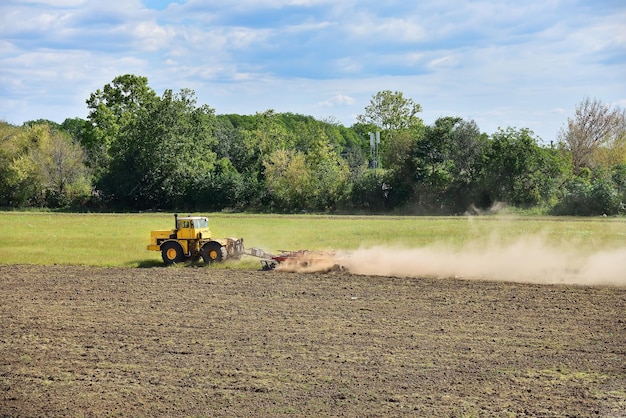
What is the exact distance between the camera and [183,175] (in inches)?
3155

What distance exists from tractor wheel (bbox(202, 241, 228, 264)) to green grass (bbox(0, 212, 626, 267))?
3.84ft

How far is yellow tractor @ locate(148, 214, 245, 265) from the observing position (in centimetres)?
2994

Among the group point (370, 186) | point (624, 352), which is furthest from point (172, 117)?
point (624, 352)

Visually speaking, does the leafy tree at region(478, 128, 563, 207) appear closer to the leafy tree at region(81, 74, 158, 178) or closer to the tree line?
the tree line

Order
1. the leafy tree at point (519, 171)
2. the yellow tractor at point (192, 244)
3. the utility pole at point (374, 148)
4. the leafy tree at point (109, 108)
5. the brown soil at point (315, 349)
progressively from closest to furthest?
1. the brown soil at point (315, 349)
2. the yellow tractor at point (192, 244)
3. the leafy tree at point (519, 171)
4. the utility pole at point (374, 148)
5. the leafy tree at point (109, 108)

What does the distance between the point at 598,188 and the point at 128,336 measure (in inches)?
2104

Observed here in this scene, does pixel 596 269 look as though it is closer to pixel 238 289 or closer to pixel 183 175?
pixel 238 289

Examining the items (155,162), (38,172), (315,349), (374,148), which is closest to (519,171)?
(374,148)

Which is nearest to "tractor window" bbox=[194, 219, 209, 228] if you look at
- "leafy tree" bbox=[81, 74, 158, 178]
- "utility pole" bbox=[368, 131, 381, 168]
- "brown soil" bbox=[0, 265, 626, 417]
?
"brown soil" bbox=[0, 265, 626, 417]

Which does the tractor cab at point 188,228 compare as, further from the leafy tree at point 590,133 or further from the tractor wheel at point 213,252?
the leafy tree at point 590,133

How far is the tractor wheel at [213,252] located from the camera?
2989 cm

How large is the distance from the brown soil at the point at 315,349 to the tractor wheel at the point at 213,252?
4.49 meters

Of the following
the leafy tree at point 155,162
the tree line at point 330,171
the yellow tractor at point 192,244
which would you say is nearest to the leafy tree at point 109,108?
the tree line at point 330,171

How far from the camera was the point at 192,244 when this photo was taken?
1201 inches
